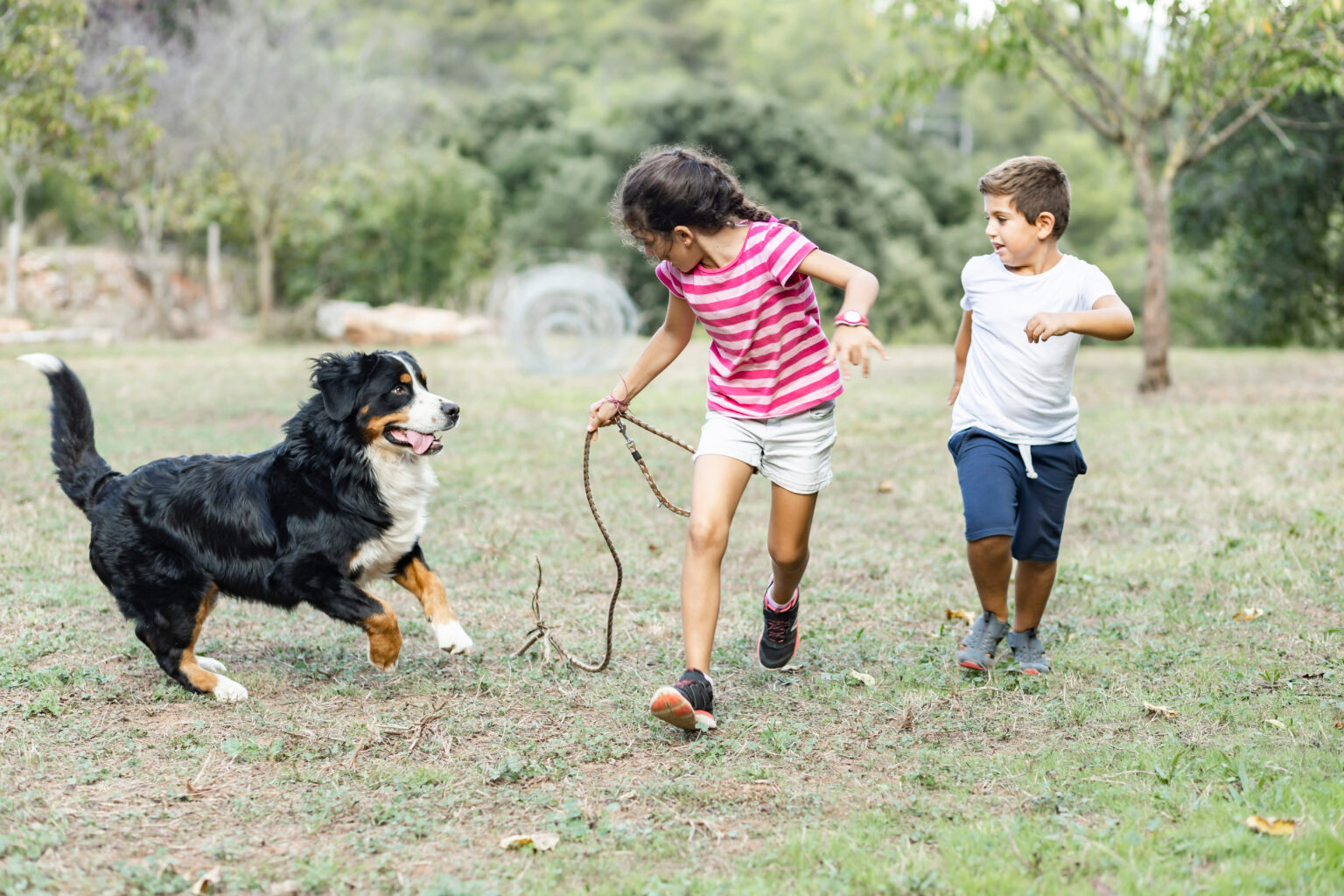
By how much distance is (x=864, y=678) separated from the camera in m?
4.34

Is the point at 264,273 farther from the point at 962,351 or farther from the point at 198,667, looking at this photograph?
the point at 962,351

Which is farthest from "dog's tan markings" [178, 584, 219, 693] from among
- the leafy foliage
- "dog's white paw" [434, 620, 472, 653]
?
the leafy foliage

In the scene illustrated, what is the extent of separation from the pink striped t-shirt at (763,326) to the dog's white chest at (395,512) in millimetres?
1184

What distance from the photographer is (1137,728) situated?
3775 millimetres

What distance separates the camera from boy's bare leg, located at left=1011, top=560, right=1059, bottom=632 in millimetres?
4445

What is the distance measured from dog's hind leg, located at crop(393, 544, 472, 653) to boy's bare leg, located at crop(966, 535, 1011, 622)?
6.05ft

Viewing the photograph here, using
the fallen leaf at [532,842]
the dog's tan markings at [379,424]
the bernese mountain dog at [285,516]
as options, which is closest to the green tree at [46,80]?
the bernese mountain dog at [285,516]

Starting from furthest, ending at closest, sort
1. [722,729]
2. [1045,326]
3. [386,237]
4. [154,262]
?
[386,237]
[154,262]
[722,729]
[1045,326]

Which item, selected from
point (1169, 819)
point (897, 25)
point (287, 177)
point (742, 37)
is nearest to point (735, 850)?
point (1169, 819)

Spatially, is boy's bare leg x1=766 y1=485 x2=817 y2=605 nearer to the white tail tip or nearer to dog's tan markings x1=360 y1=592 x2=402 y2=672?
dog's tan markings x1=360 y1=592 x2=402 y2=672

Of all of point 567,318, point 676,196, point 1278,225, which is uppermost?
point 1278,225

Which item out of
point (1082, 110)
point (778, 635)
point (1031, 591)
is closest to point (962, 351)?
point (1031, 591)

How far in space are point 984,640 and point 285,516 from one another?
2.62 meters

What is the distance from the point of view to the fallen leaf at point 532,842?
2.96 metres
